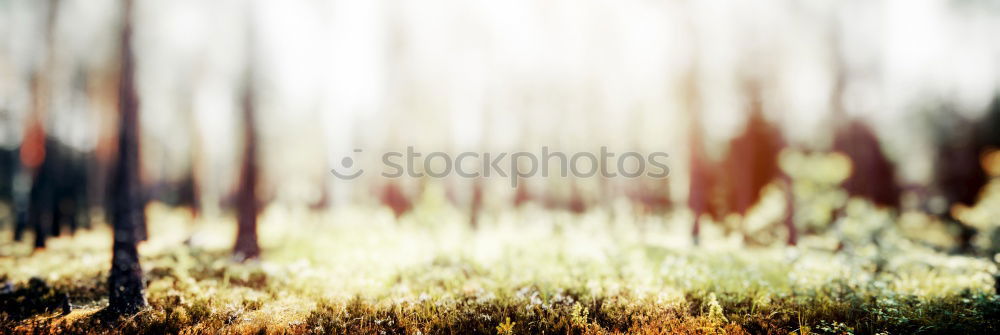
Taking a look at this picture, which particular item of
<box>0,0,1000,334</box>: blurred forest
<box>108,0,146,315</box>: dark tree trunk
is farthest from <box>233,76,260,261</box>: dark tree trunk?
<box>108,0,146,315</box>: dark tree trunk

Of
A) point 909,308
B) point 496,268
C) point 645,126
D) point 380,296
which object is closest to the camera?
point 909,308

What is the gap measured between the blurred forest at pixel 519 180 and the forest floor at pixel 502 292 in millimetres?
71

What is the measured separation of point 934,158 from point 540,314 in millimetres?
33911

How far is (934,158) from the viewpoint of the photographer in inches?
1034

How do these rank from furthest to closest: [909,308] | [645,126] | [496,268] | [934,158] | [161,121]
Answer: [645,126]
[934,158]
[161,121]
[496,268]
[909,308]

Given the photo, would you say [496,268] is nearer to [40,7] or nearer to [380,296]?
[380,296]

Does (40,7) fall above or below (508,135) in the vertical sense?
above

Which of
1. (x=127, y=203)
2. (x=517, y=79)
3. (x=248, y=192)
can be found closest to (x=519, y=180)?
(x=517, y=79)

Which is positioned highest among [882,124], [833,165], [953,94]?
[953,94]

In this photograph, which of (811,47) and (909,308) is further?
(811,47)

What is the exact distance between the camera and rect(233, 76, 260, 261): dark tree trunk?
10555 mm

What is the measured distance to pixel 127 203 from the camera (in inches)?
263

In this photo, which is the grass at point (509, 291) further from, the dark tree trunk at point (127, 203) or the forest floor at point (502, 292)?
the dark tree trunk at point (127, 203)

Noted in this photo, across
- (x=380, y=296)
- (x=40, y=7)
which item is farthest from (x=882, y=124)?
(x=40, y=7)
